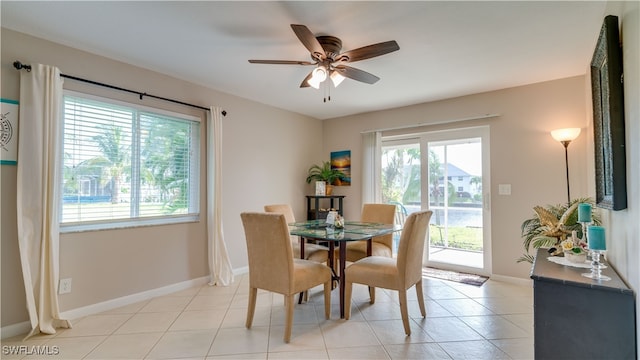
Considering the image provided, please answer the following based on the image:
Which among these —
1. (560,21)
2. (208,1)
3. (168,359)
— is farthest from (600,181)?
(168,359)

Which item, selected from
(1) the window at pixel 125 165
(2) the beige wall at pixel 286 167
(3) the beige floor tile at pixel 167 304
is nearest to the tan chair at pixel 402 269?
(2) the beige wall at pixel 286 167

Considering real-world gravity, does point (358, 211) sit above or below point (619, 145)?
below

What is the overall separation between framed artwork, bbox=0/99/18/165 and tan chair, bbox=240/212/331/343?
1804 millimetres

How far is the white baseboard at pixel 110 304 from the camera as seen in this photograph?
227 centimetres

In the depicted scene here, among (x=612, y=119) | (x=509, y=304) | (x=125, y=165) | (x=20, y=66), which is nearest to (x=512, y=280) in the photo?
(x=509, y=304)

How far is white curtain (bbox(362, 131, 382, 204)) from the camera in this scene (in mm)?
4668

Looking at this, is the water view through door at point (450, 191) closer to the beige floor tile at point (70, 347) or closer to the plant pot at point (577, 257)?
the plant pot at point (577, 257)

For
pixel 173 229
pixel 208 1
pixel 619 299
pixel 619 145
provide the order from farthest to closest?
pixel 173 229, pixel 208 1, pixel 619 145, pixel 619 299

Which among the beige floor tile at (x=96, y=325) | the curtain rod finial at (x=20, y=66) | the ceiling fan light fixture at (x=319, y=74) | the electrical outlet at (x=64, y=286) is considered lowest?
the beige floor tile at (x=96, y=325)

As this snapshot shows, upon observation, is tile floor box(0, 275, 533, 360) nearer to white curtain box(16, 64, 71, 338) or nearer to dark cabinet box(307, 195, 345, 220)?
white curtain box(16, 64, 71, 338)

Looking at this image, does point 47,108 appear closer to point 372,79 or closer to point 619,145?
point 372,79

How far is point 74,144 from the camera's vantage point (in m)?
2.62

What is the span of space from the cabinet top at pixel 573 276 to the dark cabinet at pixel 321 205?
3.20 m

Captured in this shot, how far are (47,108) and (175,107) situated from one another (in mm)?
1139
